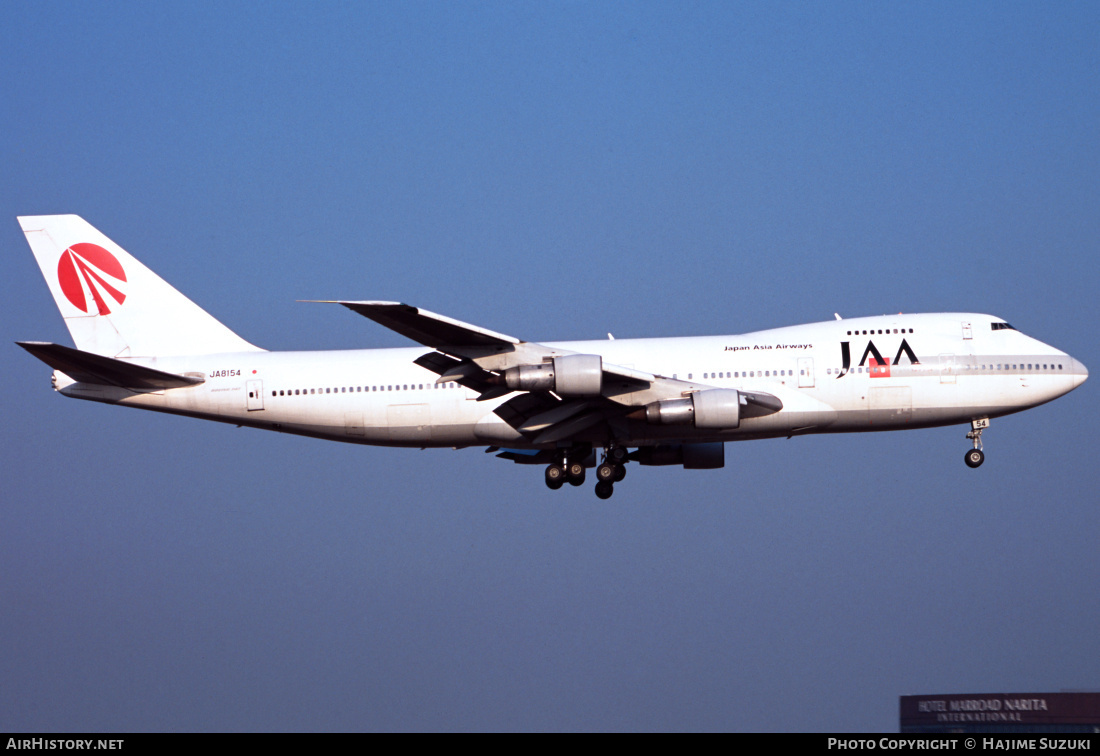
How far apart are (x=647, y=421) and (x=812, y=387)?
492 centimetres

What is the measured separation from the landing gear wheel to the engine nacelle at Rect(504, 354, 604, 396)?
518cm

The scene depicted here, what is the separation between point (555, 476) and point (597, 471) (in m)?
1.29

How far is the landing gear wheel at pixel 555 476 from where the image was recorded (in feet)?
122

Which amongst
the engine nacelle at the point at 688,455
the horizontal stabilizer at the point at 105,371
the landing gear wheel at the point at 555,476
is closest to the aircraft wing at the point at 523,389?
the landing gear wheel at the point at 555,476

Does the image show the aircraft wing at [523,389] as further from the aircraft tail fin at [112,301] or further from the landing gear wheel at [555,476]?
the aircraft tail fin at [112,301]

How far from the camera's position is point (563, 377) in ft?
106

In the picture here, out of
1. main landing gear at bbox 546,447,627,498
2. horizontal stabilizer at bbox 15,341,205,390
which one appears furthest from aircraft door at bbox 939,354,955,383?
horizontal stabilizer at bbox 15,341,205,390

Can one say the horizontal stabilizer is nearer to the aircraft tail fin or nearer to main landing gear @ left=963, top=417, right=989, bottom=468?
the aircraft tail fin

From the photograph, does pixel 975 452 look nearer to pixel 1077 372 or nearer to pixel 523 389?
pixel 1077 372

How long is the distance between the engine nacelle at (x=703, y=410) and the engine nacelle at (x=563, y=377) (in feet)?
7.71

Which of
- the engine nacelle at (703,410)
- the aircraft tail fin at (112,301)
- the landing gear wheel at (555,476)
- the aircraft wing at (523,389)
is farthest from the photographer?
the aircraft tail fin at (112,301)

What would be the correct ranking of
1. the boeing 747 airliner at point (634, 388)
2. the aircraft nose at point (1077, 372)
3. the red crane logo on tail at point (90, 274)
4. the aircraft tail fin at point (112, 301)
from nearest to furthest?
1. the boeing 747 airliner at point (634, 388)
2. the aircraft nose at point (1077, 372)
3. the aircraft tail fin at point (112, 301)
4. the red crane logo on tail at point (90, 274)

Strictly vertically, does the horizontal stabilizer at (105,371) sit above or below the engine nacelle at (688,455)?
above

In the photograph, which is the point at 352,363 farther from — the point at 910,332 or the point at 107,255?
the point at 910,332
